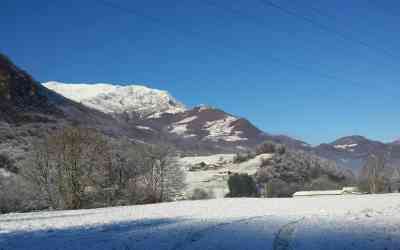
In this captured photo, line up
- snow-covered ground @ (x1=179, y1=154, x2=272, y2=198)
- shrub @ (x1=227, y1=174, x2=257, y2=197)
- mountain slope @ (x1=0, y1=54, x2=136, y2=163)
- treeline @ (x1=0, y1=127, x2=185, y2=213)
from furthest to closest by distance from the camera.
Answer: mountain slope @ (x1=0, y1=54, x2=136, y2=163) < snow-covered ground @ (x1=179, y1=154, x2=272, y2=198) < shrub @ (x1=227, y1=174, x2=257, y2=197) < treeline @ (x1=0, y1=127, x2=185, y2=213)

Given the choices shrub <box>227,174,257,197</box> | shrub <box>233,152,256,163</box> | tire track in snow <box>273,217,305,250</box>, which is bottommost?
tire track in snow <box>273,217,305,250</box>

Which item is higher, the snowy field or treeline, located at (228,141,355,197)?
treeline, located at (228,141,355,197)

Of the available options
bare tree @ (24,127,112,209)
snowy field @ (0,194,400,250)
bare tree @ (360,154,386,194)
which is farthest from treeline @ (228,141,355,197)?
snowy field @ (0,194,400,250)

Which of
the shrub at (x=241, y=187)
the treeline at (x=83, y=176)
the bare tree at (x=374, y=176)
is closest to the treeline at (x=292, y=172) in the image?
the shrub at (x=241, y=187)

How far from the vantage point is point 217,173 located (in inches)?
2099

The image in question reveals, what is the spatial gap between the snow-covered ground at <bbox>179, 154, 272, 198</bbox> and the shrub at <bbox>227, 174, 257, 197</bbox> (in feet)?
3.41

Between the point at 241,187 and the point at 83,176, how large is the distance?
1639cm

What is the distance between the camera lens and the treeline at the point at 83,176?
26375mm

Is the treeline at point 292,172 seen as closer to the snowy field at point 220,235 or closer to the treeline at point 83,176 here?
the treeline at point 83,176

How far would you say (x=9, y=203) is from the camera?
27.1 metres

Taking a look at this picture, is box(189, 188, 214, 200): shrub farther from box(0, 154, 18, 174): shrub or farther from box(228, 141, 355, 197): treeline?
box(0, 154, 18, 174): shrub

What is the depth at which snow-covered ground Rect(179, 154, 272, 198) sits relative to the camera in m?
42.9

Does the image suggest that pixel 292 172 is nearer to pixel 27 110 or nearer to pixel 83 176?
pixel 83 176

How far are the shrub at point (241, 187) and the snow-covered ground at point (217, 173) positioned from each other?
104 centimetres
